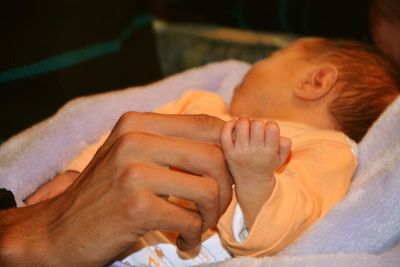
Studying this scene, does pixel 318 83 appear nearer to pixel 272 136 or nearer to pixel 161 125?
pixel 272 136

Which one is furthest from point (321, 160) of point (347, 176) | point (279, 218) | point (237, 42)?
point (237, 42)

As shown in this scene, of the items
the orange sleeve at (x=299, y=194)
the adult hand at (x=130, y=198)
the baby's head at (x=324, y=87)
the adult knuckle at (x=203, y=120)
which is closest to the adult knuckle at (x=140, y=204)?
the adult hand at (x=130, y=198)

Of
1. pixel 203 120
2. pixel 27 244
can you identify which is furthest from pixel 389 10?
pixel 27 244

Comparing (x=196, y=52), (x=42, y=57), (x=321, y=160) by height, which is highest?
(x=42, y=57)

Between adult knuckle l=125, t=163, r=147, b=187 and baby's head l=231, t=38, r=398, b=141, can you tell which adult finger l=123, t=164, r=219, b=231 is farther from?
baby's head l=231, t=38, r=398, b=141

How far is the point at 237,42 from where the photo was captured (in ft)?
5.40

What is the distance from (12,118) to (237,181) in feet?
1.81

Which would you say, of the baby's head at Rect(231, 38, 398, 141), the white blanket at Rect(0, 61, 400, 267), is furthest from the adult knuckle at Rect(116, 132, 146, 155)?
the baby's head at Rect(231, 38, 398, 141)

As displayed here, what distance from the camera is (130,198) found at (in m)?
0.57

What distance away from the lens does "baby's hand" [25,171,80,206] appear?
0.92 metres

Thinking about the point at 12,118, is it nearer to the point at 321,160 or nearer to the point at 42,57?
the point at 42,57

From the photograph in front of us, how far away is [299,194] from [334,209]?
0.06 meters

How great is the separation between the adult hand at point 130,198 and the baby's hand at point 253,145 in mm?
50

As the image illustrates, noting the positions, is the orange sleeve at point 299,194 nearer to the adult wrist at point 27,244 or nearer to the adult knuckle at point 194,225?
the adult knuckle at point 194,225
